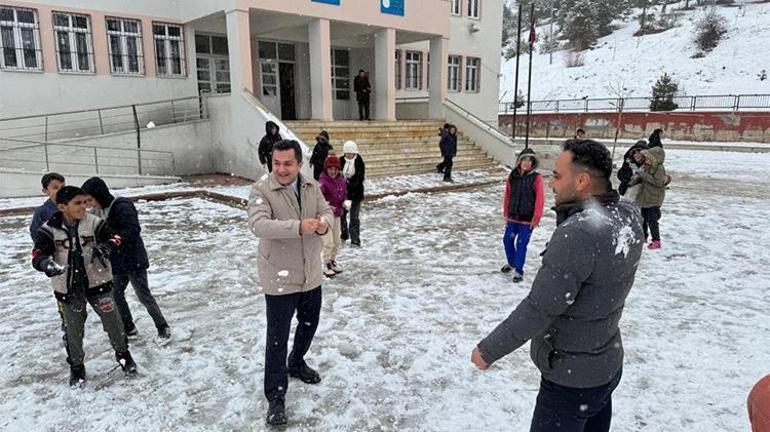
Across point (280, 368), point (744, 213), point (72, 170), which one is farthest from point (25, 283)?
point (744, 213)

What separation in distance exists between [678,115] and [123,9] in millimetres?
29719

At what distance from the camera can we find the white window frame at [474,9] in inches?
1009

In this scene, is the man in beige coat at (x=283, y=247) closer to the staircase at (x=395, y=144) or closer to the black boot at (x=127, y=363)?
the black boot at (x=127, y=363)

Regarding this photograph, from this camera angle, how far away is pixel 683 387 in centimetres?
373

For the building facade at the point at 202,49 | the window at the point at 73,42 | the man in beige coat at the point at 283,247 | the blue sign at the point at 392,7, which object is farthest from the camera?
the blue sign at the point at 392,7

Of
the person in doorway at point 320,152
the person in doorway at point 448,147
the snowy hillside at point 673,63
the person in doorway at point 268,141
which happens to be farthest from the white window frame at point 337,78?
the snowy hillside at point 673,63

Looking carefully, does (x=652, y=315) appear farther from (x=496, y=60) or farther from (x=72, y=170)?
(x=496, y=60)

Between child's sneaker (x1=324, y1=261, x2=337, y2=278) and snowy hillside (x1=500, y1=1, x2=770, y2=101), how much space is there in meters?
42.9

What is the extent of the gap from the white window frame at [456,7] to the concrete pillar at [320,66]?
11000 mm

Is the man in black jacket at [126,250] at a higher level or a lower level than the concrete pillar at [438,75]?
lower

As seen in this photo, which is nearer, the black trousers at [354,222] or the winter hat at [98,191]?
the winter hat at [98,191]

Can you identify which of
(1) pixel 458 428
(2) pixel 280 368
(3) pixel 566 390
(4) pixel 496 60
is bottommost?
(1) pixel 458 428

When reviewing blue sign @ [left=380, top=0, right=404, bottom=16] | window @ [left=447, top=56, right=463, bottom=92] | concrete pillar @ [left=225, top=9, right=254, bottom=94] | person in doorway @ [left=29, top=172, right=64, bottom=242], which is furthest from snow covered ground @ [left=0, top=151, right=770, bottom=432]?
window @ [left=447, top=56, right=463, bottom=92]

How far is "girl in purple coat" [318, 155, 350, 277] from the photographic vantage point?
6348 mm
